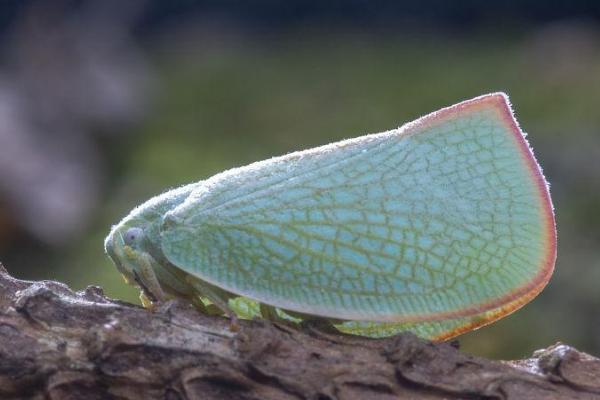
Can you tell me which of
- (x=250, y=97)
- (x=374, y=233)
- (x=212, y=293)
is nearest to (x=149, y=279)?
(x=212, y=293)

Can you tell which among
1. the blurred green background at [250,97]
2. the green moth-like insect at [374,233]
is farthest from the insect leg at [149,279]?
the blurred green background at [250,97]

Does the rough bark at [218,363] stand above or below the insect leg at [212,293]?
below

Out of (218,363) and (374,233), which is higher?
(374,233)

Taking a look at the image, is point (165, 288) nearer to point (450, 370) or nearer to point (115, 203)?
point (450, 370)

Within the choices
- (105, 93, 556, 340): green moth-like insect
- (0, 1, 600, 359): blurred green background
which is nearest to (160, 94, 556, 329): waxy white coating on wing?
(105, 93, 556, 340): green moth-like insect

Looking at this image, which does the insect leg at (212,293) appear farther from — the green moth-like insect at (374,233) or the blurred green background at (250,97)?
the blurred green background at (250,97)

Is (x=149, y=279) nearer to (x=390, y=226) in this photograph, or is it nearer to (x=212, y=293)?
(x=212, y=293)

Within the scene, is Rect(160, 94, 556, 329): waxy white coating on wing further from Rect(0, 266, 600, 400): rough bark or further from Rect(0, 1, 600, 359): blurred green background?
Rect(0, 1, 600, 359): blurred green background
